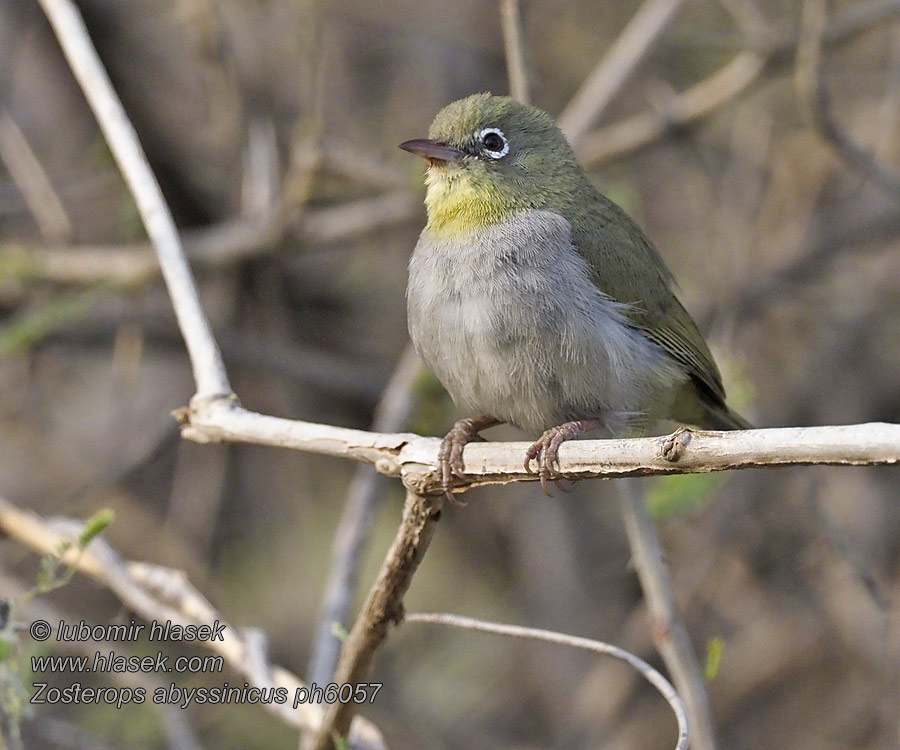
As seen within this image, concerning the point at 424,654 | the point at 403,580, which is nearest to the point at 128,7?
the point at 424,654

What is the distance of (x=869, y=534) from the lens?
22.0 ft

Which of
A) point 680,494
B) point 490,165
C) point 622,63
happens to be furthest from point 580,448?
point 622,63

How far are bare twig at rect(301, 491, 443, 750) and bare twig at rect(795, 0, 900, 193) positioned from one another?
11.2 feet

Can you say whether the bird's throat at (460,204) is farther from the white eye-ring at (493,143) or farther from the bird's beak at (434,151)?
the white eye-ring at (493,143)

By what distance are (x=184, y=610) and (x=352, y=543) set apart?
4.19ft

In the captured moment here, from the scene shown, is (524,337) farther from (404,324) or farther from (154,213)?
(404,324)

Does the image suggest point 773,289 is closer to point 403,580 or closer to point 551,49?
point 551,49

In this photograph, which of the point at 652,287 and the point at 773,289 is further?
the point at 773,289

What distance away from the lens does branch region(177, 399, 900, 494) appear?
2.20 m

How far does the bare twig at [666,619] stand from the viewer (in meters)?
3.84

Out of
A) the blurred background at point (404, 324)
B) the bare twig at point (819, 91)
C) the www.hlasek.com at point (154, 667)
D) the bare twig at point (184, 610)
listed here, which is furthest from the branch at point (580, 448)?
the bare twig at point (819, 91)

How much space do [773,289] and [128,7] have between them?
14.4 ft

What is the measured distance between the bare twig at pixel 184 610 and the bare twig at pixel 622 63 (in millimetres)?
3105

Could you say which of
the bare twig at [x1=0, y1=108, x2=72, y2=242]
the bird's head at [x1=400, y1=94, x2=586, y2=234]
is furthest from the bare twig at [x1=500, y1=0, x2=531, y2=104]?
the bare twig at [x1=0, y1=108, x2=72, y2=242]
